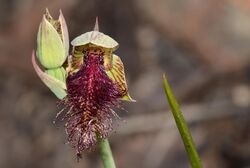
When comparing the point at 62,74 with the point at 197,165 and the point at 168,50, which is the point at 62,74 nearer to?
the point at 197,165

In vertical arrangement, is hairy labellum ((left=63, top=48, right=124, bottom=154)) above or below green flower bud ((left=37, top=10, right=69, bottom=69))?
below

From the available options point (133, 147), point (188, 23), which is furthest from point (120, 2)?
point (133, 147)

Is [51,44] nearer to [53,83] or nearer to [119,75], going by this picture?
[53,83]

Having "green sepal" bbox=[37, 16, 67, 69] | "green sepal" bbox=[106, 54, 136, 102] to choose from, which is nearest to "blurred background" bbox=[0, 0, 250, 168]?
"green sepal" bbox=[106, 54, 136, 102]

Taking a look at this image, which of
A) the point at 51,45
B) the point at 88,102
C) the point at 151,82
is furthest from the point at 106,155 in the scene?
the point at 151,82

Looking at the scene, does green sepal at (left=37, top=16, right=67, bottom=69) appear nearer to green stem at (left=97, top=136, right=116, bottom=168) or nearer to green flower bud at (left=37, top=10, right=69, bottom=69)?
green flower bud at (left=37, top=10, right=69, bottom=69)

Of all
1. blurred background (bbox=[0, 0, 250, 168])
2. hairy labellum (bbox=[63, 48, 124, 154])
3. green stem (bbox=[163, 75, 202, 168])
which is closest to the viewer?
green stem (bbox=[163, 75, 202, 168])
